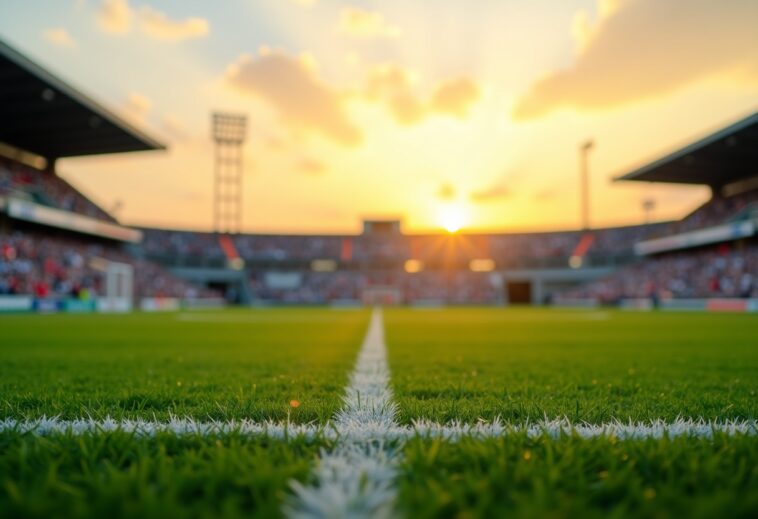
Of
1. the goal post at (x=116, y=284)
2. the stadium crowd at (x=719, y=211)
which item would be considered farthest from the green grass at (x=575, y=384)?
the stadium crowd at (x=719, y=211)

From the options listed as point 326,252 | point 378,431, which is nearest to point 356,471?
point 378,431

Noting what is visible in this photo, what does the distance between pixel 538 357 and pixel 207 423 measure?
332 centimetres

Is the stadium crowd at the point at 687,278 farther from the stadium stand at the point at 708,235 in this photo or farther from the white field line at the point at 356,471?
the white field line at the point at 356,471

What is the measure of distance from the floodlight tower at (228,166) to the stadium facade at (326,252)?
294 cm

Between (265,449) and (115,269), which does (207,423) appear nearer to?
(265,449)

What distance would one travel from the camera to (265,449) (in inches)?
52.0

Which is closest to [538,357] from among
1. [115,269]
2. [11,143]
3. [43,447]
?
[43,447]

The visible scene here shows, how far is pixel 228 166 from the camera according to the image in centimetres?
4591

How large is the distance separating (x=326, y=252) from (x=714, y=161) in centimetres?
3400

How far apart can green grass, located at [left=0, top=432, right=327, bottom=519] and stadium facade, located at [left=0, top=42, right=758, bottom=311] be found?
72.5 feet

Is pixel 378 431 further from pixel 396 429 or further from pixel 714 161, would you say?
pixel 714 161

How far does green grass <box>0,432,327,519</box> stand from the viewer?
886 mm

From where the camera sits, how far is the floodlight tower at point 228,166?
43938 millimetres

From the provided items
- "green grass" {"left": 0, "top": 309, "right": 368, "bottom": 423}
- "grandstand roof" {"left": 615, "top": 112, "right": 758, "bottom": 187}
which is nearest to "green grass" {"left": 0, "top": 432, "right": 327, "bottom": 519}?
"green grass" {"left": 0, "top": 309, "right": 368, "bottom": 423}
